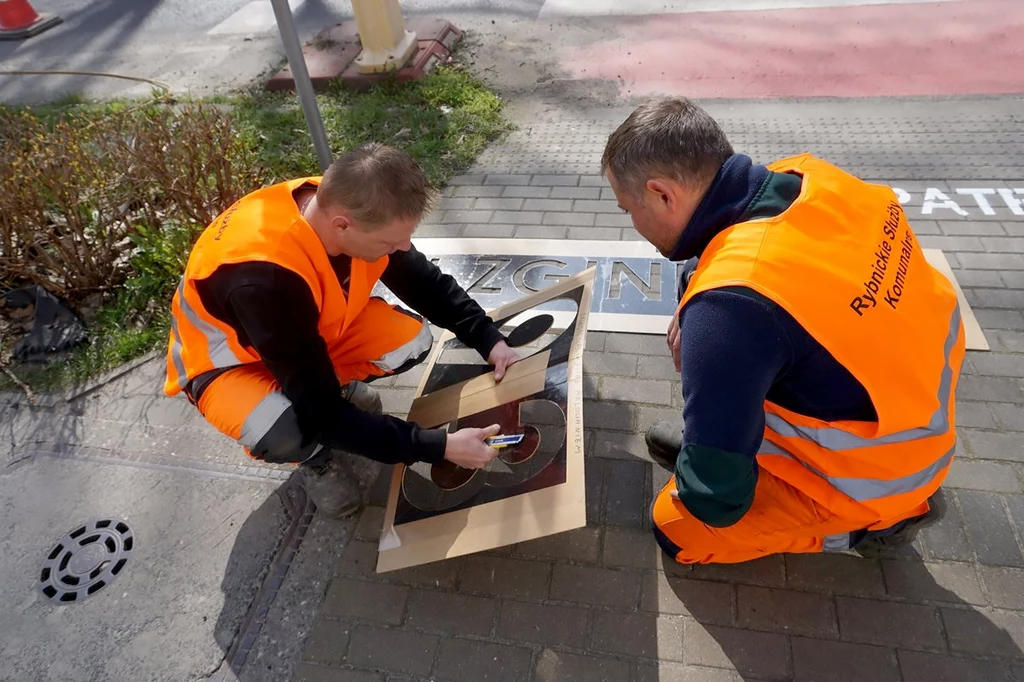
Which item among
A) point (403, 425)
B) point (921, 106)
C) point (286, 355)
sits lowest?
point (921, 106)

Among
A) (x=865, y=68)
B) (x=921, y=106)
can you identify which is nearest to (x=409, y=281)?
(x=921, y=106)

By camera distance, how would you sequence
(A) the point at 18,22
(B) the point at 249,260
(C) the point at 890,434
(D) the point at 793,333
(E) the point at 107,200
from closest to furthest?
1. (D) the point at 793,333
2. (C) the point at 890,434
3. (B) the point at 249,260
4. (E) the point at 107,200
5. (A) the point at 18,22

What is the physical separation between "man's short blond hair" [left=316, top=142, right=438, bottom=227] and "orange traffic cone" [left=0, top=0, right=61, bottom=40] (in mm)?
9647

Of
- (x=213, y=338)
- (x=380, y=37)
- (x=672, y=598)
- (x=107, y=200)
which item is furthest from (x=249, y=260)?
(x=380, y=37)

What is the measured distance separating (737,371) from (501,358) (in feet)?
3.96

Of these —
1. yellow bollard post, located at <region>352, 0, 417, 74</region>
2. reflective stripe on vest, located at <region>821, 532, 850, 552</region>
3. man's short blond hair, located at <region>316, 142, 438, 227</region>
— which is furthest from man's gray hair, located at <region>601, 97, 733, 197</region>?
yellow bollard post, located at <region>352, 0, 417, 74</region>

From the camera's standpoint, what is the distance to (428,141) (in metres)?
4.86

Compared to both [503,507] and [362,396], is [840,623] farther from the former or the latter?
[362,396]

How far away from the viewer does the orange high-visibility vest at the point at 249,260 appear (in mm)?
1907

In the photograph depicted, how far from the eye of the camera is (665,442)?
7.69 feet

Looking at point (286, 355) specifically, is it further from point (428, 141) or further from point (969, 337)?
point (428, 141)

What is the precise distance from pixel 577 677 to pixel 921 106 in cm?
491

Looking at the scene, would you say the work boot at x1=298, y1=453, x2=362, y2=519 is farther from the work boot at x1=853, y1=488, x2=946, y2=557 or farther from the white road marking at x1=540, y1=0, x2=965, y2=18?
the white road marking at x1=540, y1=0, x2=965, y2=18

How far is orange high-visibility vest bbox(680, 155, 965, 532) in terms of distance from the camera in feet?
4.63
